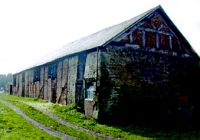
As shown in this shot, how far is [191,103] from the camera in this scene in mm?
26062

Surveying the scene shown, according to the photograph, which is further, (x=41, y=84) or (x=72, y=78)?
(x=41, y=84)

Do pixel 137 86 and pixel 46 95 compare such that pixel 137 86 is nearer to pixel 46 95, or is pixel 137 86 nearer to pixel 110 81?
pixel 110 81

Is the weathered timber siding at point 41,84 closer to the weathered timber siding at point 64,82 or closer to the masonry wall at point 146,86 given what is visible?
the weathered timber siding at point 64,82

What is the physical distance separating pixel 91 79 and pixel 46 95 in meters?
13.3

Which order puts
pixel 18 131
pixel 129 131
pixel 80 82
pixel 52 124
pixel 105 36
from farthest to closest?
pixel 80 82
pixel 105 36
pixel 52 124
pixel 129 131
pixel 18 131

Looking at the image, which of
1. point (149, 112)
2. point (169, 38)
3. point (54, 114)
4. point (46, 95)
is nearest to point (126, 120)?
point (149, 112)

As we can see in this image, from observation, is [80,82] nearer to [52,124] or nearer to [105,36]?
[105,36]

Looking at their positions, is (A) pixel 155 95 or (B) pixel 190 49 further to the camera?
(B) pixel 190 49

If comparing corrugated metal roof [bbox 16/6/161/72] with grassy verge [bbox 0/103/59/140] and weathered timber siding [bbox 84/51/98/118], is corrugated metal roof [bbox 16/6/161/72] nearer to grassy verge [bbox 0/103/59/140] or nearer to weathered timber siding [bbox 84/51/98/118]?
weathered timber siding [bbox 84/51/98/118]

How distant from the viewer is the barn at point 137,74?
22391 mm

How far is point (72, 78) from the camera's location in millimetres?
27297

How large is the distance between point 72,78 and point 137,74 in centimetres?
659

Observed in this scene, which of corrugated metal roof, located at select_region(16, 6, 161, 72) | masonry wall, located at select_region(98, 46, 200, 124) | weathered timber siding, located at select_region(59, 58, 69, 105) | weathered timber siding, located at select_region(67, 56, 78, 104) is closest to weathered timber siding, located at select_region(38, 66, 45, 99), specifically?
corrugated metal roof, located at select_region(16, 6, 161, 72)

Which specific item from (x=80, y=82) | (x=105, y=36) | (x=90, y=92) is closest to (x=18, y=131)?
(x=90, y=92)
